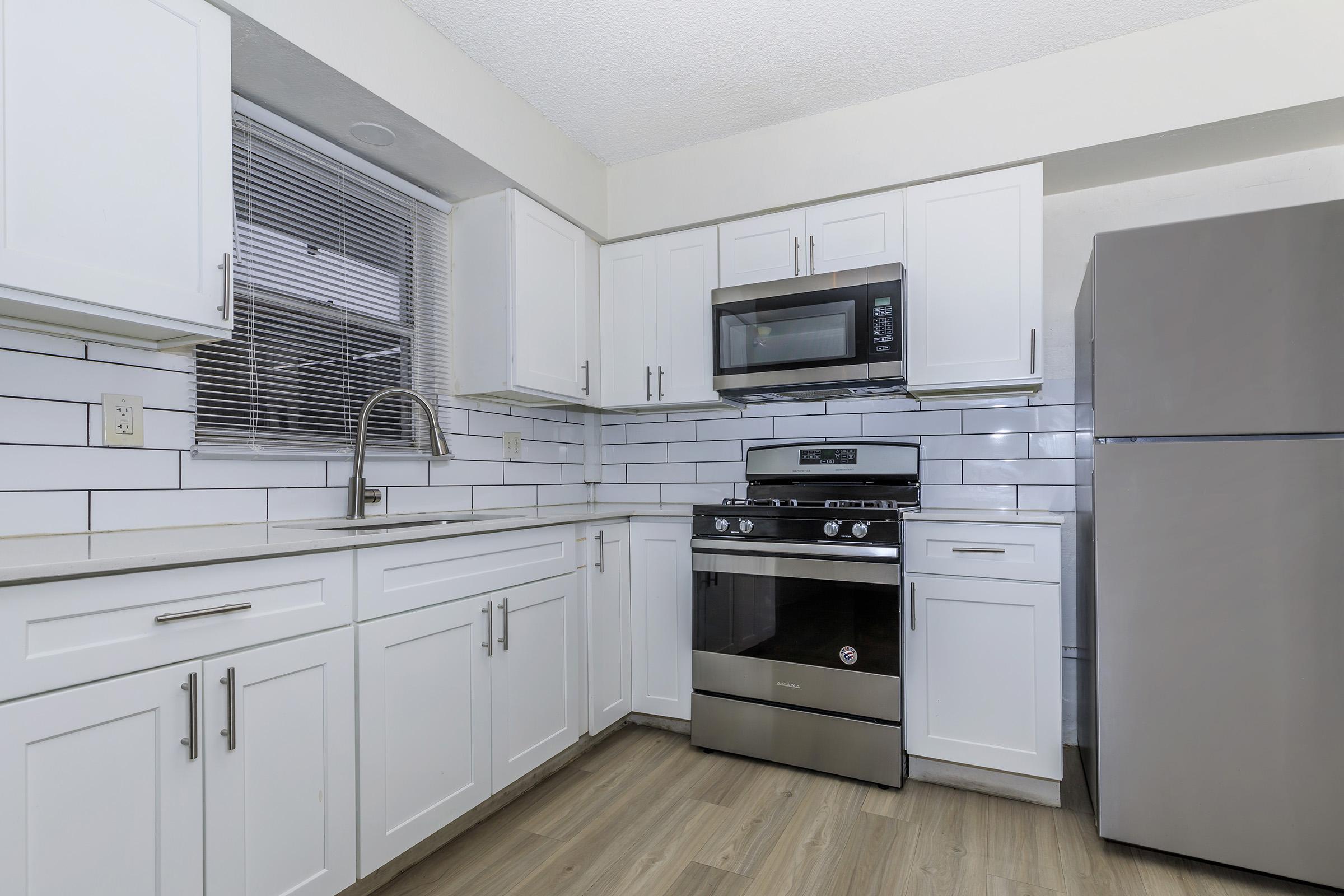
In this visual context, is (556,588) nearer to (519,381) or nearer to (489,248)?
(519,381)

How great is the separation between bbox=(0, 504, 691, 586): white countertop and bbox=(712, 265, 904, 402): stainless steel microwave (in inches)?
41.0

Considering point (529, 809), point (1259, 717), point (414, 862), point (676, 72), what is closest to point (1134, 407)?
point (1259, 717)

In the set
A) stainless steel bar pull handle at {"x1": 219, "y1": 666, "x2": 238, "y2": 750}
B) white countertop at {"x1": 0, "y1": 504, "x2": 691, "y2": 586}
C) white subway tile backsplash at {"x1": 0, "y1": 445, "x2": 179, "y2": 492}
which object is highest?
white subway tile backsplash at {"x1": 0, "y1": 445, "x2": 179, "y2": 492}

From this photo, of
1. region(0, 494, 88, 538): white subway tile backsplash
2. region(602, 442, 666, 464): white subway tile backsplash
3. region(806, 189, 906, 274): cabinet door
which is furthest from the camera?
region(602, 442, 666, 464): white subway tile backsplash

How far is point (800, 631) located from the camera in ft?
8.00

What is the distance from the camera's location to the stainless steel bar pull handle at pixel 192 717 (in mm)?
1284

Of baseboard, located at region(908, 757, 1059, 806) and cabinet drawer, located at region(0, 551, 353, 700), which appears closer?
cabinet drawer, located at region(0, 551, 353, 700)

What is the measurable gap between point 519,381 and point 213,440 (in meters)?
1.01

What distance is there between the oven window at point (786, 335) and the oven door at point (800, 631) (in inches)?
29.8

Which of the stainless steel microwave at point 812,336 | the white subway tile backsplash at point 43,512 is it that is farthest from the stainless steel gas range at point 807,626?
the white subway tile backsplash at point 43,512

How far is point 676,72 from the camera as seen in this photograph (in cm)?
242

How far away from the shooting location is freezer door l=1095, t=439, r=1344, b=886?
1.70 metres

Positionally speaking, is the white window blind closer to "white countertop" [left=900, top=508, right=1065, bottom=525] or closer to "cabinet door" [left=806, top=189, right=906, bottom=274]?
"cabinet door" [left=806, top=189, right=906, bottom=274]

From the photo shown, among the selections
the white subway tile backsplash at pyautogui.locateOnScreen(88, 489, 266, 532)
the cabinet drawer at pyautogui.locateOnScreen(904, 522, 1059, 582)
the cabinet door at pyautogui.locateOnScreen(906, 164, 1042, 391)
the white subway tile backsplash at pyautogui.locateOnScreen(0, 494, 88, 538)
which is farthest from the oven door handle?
the white subway tile backsplash at pyautogui.locateOnScreen(0, 494, 88, 538)
